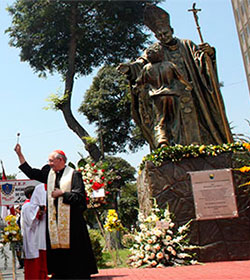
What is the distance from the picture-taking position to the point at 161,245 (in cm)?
781

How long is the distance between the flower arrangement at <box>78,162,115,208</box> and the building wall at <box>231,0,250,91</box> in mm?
39824

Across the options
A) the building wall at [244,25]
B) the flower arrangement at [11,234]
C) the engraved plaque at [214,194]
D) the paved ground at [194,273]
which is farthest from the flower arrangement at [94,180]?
the building wall at [244,25]

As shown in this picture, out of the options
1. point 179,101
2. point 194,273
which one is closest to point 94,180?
point 179,101

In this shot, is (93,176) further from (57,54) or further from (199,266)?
(57,54)

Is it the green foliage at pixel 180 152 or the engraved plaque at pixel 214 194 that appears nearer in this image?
the engraved plaque at pixel 214 194

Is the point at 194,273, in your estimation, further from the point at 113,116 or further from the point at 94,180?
the point at 113,116

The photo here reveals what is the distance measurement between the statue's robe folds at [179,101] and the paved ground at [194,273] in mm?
3131

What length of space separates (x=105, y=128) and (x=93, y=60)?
6.53 m

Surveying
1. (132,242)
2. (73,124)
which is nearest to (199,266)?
(132,242)

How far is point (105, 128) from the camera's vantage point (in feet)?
101

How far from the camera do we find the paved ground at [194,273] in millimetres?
Answer: 6047

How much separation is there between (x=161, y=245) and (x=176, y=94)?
3.84m

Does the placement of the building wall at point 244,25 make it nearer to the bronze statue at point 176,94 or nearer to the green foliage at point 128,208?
the green foliage at point 128,208

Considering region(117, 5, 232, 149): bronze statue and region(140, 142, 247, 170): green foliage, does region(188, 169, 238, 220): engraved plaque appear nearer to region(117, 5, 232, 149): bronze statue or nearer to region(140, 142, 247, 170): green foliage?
region(140, 142, 247, 170): green foliage
